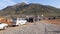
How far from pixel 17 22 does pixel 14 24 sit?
87 centimetres

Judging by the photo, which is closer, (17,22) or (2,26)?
(2,26)

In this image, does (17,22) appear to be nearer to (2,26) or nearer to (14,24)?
(14,24)

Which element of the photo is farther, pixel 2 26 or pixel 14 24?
pixel 14 24

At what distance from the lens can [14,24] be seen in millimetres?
40969

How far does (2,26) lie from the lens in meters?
30.0

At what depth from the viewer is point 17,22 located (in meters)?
41.4

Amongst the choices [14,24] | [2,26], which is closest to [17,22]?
[14,24]

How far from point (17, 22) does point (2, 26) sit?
454 inches

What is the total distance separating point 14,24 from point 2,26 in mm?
11031
